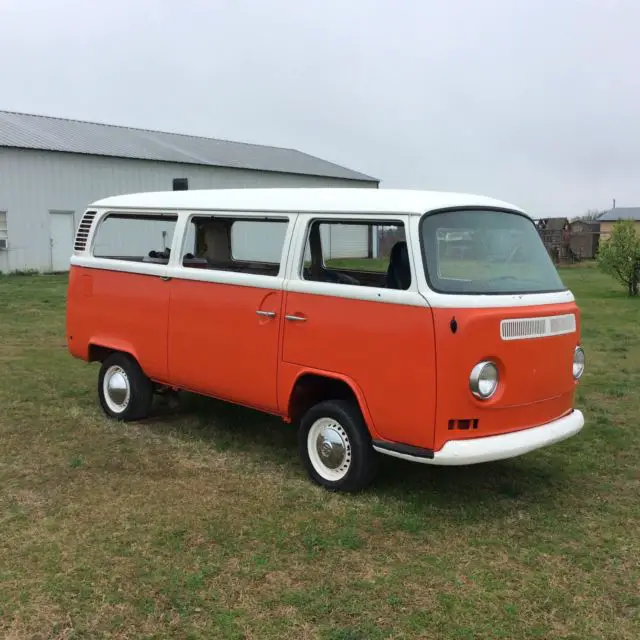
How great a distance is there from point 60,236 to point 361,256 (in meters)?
21.4

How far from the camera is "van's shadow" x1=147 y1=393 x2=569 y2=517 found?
494 centimetres

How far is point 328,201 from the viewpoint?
506 centimetres

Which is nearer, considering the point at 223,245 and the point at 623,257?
the point at 223,245

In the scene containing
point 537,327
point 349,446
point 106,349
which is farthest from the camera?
point 106,349

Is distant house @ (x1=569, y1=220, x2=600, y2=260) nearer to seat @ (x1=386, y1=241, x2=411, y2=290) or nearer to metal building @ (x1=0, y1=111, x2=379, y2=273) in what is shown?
metal building @ (x1=0, y1=111, x2=379, y2=273)

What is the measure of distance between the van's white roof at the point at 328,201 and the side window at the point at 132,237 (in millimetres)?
269

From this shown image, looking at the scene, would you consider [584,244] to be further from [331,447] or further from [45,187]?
[331,447]

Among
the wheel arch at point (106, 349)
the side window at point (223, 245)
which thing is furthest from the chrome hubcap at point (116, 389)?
the side window at point (223, 245)

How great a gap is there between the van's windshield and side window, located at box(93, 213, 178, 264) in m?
2.72

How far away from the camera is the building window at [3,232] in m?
23.2

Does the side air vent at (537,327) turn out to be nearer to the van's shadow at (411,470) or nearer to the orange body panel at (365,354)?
the orange body panel at (365,354)

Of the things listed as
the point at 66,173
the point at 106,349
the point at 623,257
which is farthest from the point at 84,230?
the point at 66,173

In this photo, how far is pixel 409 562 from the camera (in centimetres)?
400

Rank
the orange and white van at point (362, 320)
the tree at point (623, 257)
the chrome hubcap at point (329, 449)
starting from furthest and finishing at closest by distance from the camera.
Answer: the tree at point (623, 257) → the chrome hubcap at point (329, 449) → the orange and white van at point (362, 320)
